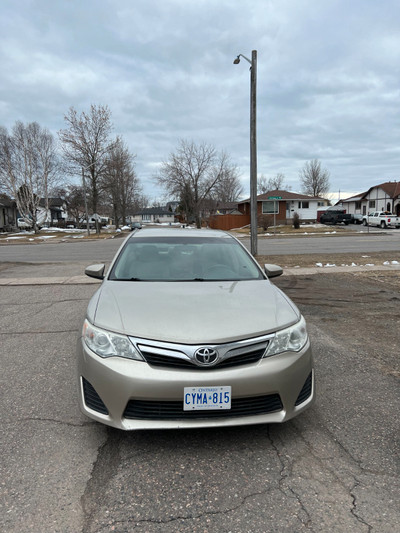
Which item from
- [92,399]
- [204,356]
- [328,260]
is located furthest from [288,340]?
[328,260]

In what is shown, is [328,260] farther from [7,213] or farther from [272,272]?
[7,213]

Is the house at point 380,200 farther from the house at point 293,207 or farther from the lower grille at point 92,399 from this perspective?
the lower grille at point 92,399

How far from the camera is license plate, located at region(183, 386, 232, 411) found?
98.2 inches

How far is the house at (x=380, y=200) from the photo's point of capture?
5453 centimetres

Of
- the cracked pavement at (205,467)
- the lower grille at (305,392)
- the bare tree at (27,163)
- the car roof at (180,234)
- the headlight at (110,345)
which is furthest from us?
the bare tree at (27,163)

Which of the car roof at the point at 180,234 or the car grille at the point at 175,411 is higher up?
the car roof at the point at 180,234

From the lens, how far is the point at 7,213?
5678 cm

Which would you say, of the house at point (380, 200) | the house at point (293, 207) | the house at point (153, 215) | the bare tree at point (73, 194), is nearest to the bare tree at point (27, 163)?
the bare tree at point (73, 194)

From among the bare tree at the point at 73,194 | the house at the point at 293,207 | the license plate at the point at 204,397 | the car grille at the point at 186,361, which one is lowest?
the license plate at the point at 204,397

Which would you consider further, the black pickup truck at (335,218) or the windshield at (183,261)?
the black pickup truck at (335,218)

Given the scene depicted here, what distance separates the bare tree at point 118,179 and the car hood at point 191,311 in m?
41.1

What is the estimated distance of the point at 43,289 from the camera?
31.0ft

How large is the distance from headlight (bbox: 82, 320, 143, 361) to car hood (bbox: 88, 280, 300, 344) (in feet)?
0.17

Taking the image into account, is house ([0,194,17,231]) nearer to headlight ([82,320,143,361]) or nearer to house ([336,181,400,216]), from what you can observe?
headlight ([82,320,143,361])
